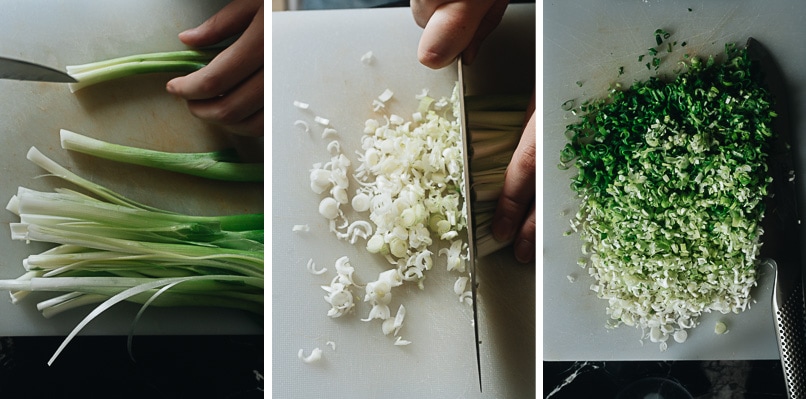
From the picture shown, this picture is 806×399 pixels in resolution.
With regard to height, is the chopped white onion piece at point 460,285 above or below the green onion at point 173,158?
below

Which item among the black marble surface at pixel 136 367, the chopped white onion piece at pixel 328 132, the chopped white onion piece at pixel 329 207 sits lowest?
the black marble surface at pixel 136 367

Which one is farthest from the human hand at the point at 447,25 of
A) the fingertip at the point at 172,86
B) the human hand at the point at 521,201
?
the fingertip at the point at 172,86

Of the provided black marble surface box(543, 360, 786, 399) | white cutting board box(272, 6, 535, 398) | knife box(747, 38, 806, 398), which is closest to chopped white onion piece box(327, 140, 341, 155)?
white cutting board box(272, 6, 535, 398)

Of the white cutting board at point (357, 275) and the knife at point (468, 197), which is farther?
the white cutting board at point (357, 275)

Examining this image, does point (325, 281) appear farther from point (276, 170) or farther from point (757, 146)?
point (757, 146)

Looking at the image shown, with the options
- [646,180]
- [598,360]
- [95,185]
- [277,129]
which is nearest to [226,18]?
[277,129]

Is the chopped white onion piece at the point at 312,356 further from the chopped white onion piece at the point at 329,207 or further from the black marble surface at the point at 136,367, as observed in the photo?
the chopped white onion piece at the point at 329,207

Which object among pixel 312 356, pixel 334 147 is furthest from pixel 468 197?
pixel 312 356
